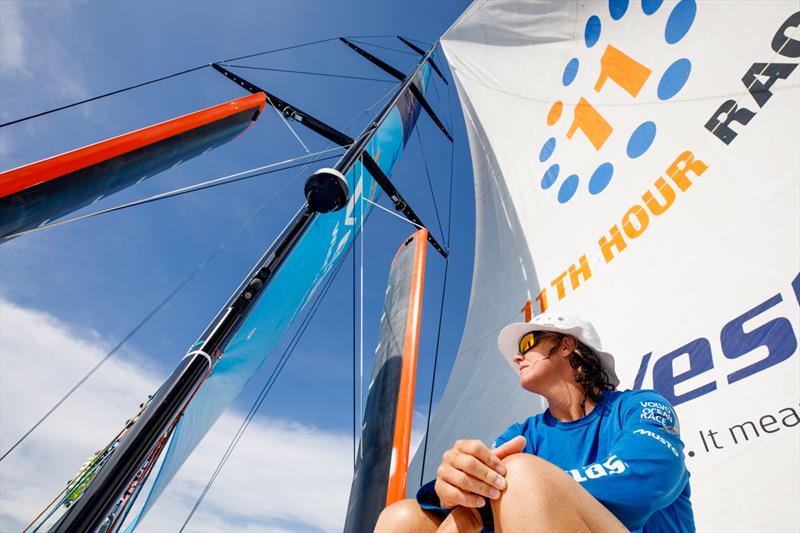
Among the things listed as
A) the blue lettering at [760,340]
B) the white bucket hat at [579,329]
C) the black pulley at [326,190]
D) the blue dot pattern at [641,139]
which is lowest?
the white bucket hat at [579,329]

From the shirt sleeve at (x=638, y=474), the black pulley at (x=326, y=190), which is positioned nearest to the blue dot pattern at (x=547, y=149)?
the black pulley at (x=326, y=190)

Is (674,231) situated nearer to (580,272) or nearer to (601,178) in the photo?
(580,272)

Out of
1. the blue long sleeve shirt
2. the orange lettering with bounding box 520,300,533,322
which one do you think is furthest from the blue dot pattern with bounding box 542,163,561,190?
the blue long sleeve shirt

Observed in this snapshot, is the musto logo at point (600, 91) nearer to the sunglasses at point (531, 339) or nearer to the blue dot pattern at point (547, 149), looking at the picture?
the blue dot pattern at point (547, 149)

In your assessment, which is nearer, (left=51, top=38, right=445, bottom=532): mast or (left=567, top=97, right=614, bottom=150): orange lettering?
(left=51, top=38, right=445, bottom=532): mast

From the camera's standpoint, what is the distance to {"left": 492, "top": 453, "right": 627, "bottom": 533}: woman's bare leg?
57 cm

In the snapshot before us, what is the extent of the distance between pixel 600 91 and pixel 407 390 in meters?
2.90

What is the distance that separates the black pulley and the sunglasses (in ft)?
3.58

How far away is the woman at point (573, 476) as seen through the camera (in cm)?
60

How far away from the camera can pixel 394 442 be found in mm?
1855

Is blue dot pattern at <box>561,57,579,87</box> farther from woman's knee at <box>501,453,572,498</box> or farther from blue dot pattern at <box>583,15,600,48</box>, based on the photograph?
woman's knee at <box>501,453,572,498</box>

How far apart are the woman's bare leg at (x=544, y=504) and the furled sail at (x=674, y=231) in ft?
3.63

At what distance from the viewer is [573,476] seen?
700mm

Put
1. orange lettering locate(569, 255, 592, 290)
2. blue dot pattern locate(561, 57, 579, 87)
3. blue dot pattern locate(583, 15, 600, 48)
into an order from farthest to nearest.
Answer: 1. blue dot pattern locate(561, 57, 579, 87)
2. blue dot pattern locate(583, 15, 600, 48)
3. orange lettering locate(569, 255, 592, 290)
